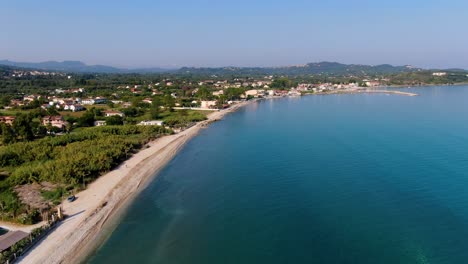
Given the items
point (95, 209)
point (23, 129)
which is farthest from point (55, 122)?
point (95, 209)

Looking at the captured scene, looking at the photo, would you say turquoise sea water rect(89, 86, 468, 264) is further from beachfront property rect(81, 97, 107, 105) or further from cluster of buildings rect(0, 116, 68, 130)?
beachfront property rect(81, 97, 107, 105)

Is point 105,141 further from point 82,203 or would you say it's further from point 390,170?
point 390,170

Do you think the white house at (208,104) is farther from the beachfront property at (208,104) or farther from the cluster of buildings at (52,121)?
the cluster of buildings at (52,121)

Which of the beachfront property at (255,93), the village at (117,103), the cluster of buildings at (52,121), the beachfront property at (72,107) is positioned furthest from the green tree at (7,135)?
the beachfront property at (255,93)

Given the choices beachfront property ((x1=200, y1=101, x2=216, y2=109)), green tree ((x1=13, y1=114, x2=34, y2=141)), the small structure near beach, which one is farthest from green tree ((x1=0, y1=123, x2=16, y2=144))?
beachfront property ((x1=200, y1=101, x2=216, y2=109))

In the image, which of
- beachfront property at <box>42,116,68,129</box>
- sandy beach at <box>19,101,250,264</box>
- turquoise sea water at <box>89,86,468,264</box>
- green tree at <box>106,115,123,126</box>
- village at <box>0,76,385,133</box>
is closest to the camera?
sandy beach at <box>19,101,250,264</box>

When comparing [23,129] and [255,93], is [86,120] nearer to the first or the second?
[23,129]
